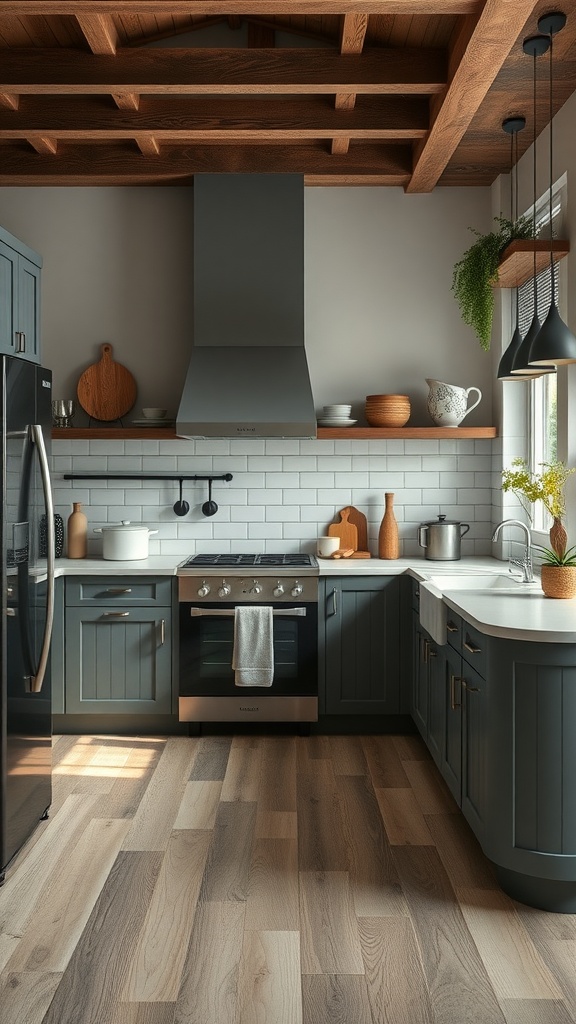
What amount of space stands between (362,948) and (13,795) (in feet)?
4.35

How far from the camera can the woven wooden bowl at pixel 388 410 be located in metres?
4.66

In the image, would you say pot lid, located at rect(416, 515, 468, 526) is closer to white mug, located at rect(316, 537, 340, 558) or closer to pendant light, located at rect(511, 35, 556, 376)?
white mug, located at rect(316, 537, 340, 558)

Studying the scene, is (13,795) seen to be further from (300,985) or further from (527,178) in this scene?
(527,178)

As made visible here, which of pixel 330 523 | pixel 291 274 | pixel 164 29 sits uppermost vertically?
pixel 164 29

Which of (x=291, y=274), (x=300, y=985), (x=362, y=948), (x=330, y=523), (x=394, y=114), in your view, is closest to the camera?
(x=300, y=985)

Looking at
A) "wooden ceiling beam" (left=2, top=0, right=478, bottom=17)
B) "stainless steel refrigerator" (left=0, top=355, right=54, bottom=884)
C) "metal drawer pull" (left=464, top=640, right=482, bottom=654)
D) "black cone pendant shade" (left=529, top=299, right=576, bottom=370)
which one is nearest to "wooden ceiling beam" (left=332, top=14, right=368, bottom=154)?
"wooden ceiling beam" (left=2, top=0, right=478, bottom=17)

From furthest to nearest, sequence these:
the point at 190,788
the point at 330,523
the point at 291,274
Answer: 1. the point at 330,523
2. the point at 291,274
3. the point at 190,788

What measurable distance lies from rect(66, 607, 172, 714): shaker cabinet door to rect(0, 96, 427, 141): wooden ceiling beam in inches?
94.0

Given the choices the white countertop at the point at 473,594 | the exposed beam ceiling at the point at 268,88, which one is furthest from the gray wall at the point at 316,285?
the white countertop at the point at 473,594

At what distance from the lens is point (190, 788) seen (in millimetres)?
3721

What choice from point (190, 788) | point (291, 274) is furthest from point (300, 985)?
point (291, 274)

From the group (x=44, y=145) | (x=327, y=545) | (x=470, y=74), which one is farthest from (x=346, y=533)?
(x=44, y=145)

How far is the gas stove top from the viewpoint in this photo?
4344mm

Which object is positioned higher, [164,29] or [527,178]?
[164,29]
